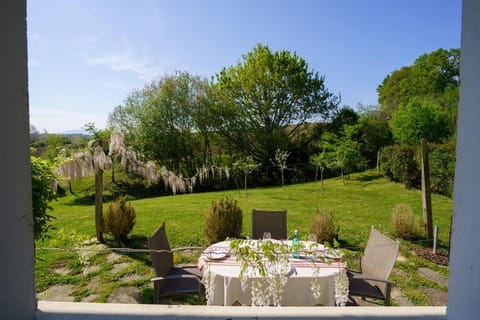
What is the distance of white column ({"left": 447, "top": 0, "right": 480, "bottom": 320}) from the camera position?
1.57ft

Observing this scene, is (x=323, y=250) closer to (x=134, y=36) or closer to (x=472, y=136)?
(x=472, y=136)

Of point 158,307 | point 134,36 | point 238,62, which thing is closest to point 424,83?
point 238,62

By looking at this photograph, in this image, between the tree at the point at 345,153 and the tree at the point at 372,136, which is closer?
the tree at the point at 345,153

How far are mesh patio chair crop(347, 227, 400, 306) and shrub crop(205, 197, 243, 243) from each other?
1.97 meters

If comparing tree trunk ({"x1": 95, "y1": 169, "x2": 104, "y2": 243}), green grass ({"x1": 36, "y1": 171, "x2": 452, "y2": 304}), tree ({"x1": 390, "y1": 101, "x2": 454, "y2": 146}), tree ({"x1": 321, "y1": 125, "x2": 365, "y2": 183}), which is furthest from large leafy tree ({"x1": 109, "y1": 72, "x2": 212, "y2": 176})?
tree ({"x1": 390, "y1": 101, "x2": 454, "y2": 146})

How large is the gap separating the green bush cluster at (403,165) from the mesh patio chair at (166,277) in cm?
772

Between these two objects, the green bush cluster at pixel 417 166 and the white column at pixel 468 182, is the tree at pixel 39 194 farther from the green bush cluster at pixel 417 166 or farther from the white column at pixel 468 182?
the green bush cluster at pixel 417 166

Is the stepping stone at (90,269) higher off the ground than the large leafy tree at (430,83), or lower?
lower

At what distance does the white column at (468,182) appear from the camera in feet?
1.57

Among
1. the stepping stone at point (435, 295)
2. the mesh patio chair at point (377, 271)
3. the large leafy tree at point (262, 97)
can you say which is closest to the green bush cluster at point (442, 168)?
the stepping stone at point (435, 295)

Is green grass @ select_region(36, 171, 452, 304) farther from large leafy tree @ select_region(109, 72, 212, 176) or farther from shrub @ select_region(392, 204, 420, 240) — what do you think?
large leafy tree @ select_region(109, 72, 212, 176)

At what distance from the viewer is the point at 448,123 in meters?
10.0

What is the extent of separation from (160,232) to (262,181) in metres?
Result: 8.84

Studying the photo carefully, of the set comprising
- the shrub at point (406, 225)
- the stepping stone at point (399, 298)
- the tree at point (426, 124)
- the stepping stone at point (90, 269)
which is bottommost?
the stepping stone at point (90, 269)
